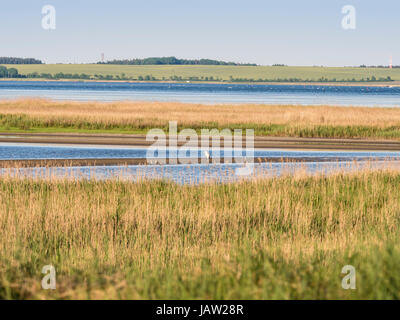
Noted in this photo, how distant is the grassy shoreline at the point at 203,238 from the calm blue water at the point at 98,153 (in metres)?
11.2

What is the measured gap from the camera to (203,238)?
1266cm

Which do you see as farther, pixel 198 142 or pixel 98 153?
pixel 198 142

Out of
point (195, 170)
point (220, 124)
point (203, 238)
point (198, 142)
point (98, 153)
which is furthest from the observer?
point (220, 124)

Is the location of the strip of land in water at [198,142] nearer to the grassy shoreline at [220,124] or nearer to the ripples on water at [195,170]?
the grassy shoreline at [220,124]

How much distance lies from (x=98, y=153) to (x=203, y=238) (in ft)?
64.6

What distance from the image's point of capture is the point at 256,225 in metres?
14.0

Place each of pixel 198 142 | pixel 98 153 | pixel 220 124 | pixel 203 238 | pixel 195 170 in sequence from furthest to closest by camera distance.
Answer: pixel 220 124 < pixel 198 142 < pixel 98 153 < pixel 195 170 < pixel 203 238

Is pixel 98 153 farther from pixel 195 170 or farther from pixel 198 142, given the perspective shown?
pixel 198 142

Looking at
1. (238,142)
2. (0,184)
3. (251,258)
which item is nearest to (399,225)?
(251,258)

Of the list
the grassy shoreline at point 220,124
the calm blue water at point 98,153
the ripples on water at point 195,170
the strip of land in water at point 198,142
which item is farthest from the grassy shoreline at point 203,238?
the grassy shoreline at point 220,124

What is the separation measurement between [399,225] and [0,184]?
36.4 feet

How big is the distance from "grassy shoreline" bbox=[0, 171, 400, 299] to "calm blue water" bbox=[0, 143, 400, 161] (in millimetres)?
11230

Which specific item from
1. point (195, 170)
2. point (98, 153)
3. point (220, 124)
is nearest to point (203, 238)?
point (195, 170)
